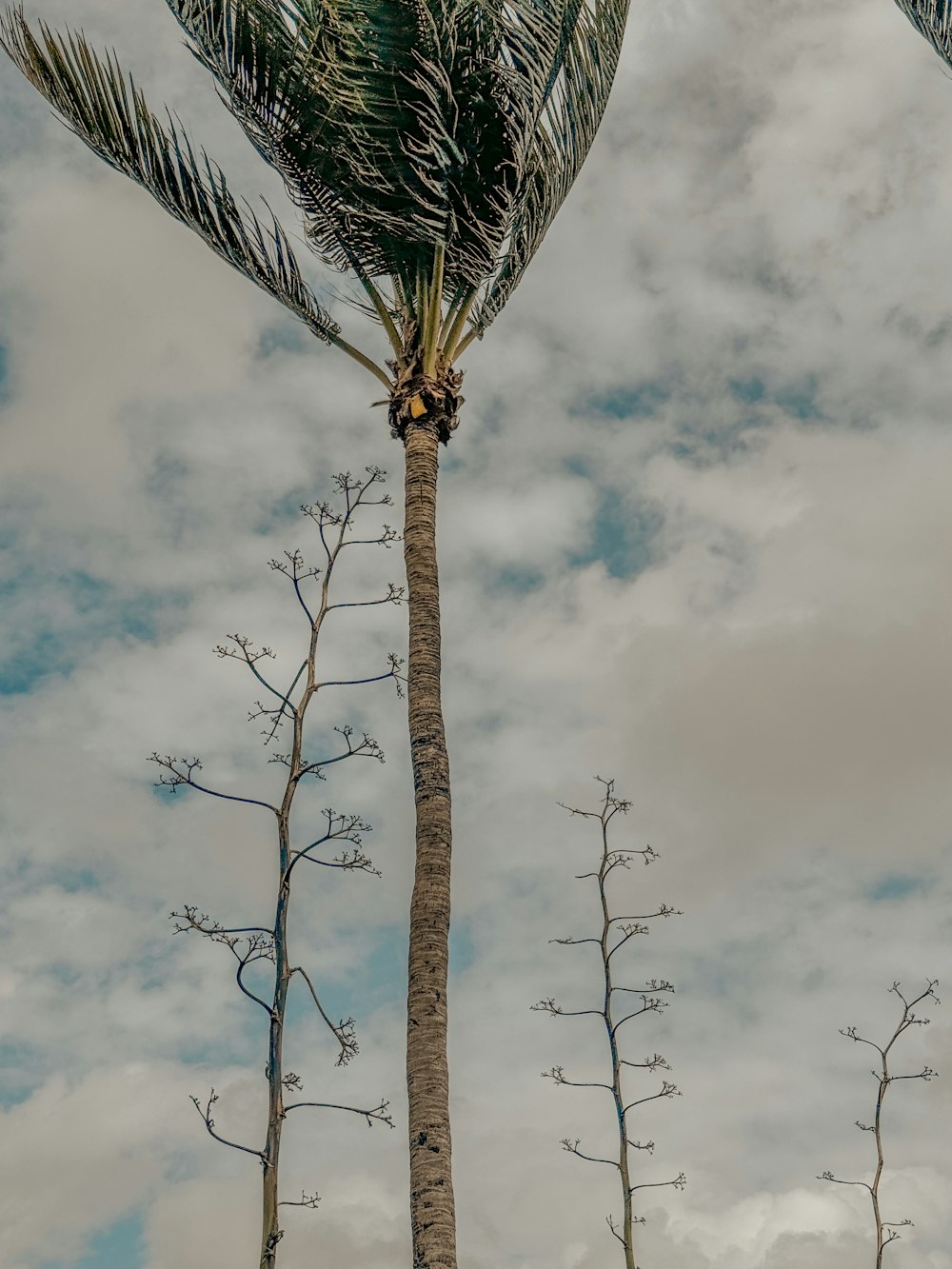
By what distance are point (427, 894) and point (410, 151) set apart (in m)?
5.85

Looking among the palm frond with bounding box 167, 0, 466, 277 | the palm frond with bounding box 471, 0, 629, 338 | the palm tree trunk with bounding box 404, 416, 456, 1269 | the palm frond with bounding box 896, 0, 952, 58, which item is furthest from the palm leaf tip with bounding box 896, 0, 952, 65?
the palm tree trunk with bounding box 404, 416, 456, 1269

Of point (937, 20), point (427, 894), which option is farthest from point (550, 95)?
point (427, 894)

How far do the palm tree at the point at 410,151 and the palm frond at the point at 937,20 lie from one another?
112 inches

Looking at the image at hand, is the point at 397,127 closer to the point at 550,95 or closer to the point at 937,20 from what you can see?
the point at 550,95

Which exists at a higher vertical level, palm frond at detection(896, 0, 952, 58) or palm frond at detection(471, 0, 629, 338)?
palm frond at detection(896, 0, 952, 58)

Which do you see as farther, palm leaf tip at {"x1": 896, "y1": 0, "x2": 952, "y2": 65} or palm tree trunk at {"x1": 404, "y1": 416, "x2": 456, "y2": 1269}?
palm leaf tip at {"x1": 896, "y1": 0, "x2": 952, "y2": 65}

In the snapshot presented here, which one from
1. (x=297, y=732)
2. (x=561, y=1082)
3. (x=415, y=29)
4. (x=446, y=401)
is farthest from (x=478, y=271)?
(x=561, y=1082)

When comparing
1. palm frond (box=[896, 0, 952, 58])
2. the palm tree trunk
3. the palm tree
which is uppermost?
palm frond (box=[896, 0, 952, 58])

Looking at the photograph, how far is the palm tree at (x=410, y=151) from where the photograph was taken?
31.5 feet

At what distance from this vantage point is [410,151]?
32.8 ft

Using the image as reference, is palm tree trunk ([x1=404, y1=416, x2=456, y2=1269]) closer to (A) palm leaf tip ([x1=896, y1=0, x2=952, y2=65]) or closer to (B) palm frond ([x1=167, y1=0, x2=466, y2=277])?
(B) palm frond ([x1=167, y1=0, x2=466, y2=277])

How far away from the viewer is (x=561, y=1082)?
38.7 ft

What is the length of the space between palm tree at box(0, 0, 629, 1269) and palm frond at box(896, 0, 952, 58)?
285 centimetres

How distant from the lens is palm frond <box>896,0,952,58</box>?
441 inches
